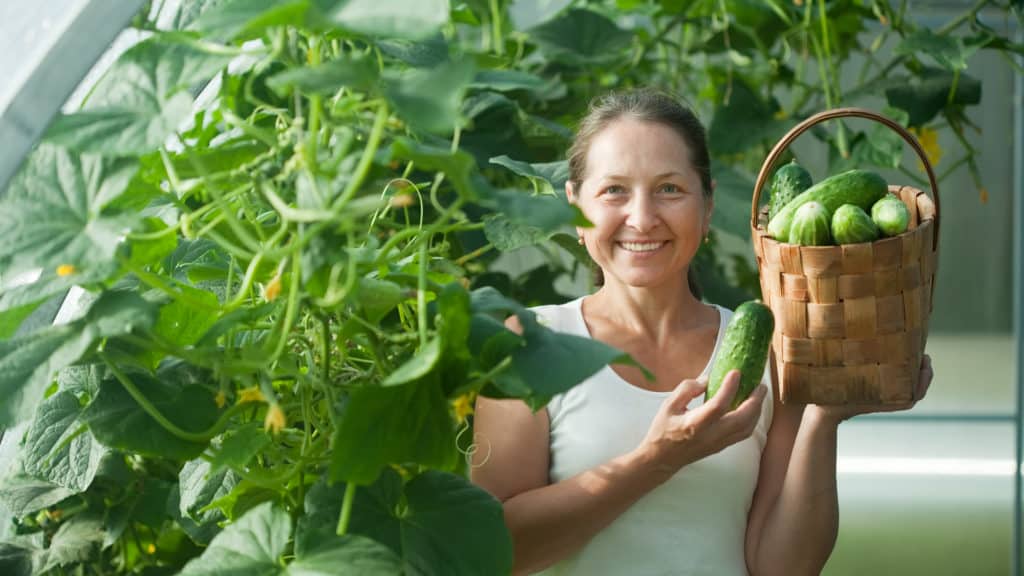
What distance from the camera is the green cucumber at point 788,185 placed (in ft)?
4.54

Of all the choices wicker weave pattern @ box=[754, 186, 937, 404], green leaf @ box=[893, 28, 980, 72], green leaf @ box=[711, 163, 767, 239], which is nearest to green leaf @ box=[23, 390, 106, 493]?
wicker weave pattern @ box=[754, 186, 937, 404]

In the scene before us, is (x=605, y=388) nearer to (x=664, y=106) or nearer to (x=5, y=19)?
(x=664, y=106)

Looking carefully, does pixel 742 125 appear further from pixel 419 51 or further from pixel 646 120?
pixel 419 51

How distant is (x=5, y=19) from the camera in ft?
3.33

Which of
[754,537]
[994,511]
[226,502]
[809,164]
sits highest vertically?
[226,502]

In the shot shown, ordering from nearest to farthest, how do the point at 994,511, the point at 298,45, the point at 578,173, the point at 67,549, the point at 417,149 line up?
the point at 417,149, the point at 298,45, the point at 67,549, the point at 578,173, the point at 994,511

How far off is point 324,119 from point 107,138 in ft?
0.44

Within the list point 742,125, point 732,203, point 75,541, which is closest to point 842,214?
point 75,541

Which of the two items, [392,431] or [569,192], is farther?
[569,192]

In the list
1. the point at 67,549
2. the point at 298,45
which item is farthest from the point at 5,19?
the point at 67,549

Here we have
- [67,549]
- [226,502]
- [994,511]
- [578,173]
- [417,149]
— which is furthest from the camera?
[994,511]

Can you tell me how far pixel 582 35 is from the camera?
2.43 meters

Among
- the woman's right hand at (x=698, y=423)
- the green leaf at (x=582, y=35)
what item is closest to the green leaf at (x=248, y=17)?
the woman's right hand at (x=698, y=423)

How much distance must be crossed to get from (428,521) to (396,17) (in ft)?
1.30
